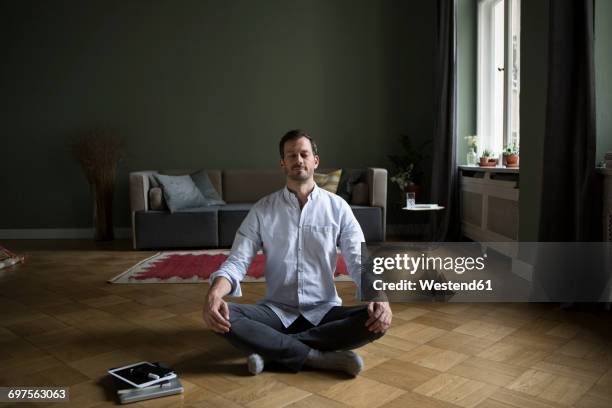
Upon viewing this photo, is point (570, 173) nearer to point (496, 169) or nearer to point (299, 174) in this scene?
point (496, 169)

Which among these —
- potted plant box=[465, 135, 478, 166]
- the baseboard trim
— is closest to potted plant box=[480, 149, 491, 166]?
potted plant box=[465, 135, 478, 166]

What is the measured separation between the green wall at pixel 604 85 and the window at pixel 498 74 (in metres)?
1.62

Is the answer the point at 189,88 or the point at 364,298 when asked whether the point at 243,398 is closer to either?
the point at 364,298

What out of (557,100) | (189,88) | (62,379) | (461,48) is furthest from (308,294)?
(189,88)

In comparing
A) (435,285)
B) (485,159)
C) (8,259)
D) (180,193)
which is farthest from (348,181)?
(8,259)

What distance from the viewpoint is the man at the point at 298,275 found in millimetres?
1978

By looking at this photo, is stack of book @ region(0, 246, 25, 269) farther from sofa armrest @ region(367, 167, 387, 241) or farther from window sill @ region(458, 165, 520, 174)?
window sill @ region(458, 165, 520, 174)

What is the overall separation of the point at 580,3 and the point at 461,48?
7.97 feet

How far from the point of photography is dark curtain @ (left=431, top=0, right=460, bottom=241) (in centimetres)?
518

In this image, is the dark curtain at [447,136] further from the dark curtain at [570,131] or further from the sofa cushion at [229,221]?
the dark curtain at [570,131]

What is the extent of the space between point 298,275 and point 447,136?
11.7 feet

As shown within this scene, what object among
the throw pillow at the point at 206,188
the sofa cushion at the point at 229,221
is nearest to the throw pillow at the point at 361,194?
the sofa cushion at the point at 229,221

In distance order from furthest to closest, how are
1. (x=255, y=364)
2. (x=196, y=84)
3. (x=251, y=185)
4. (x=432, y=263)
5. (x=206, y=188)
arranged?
(x=196, y=84) → (x=251, y=185) → (x=206, y=188) → (x=432, y=263) → (x=255, y=364)

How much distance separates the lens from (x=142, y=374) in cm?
188
